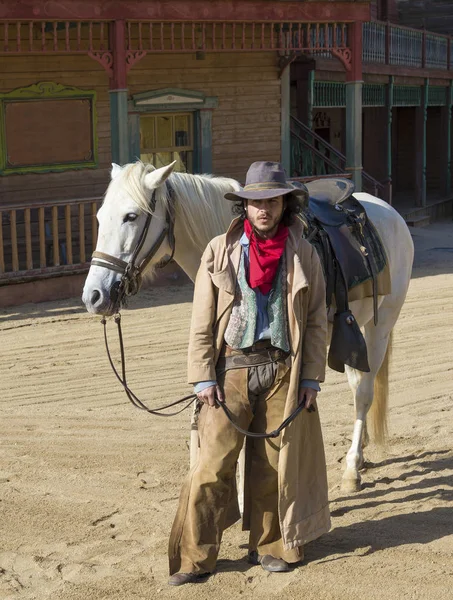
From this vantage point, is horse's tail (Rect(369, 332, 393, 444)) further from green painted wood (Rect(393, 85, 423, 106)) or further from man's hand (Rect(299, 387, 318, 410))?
green painted wood (Rect(393, 85, 423, 106))

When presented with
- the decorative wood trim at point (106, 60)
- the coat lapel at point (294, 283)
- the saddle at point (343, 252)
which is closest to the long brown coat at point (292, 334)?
the coat lapel at point (294, 283)

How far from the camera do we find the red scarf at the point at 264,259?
14.1 feet

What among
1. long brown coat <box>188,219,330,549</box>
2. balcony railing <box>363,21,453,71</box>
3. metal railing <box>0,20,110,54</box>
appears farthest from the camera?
balcony railing <box>363,21,453,71</box>

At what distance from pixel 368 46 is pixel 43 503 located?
14.5 m

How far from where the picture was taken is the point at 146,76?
45.3ft

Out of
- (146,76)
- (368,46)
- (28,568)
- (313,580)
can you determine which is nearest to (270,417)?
(313,580)

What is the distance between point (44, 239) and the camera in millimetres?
11250

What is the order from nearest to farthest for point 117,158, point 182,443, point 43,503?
1. point 43,503
2. point 182,443
3. point 117,158

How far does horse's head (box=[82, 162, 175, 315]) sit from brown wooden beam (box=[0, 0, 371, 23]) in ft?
22.3

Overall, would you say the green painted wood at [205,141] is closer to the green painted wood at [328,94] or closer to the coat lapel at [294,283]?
the green painted wood at [328,94]

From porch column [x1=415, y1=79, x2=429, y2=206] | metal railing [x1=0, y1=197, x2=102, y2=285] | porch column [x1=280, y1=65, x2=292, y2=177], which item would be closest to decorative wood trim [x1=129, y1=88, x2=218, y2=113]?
porch column [x1=280, y1=65, x2=292, y2=177]

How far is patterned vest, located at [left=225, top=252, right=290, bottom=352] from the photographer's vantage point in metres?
4.34

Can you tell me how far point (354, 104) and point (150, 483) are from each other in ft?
31.3

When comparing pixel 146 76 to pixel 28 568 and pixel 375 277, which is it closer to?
pixel 375 277
